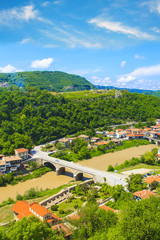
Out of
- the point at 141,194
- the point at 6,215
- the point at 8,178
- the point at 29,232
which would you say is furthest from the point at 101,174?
the point at 29,232

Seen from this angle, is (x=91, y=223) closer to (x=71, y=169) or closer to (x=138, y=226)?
(x=138, y=226)

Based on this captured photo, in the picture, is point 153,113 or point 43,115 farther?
point 153,113

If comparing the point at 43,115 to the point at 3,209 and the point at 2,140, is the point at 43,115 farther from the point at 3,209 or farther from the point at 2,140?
the point at 3,209

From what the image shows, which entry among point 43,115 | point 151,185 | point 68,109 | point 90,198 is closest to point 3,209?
point 90,198

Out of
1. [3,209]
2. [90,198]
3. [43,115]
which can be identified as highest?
[43,115]

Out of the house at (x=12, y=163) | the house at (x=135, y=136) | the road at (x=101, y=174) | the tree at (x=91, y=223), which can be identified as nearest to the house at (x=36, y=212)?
the tree at (x=91, y=223)

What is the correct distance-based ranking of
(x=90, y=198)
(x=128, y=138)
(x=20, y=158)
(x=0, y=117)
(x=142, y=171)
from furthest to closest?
(x=128, y=138) → (x=0, y=117) → (x=20, y=158) → (x=142, y=171) → (x=90, y=198)

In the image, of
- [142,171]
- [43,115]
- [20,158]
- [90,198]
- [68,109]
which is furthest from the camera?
[68,109]

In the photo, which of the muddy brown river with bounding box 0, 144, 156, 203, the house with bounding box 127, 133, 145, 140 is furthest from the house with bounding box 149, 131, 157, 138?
the muddy brown river with bounding box 0, 144, 156, 203
